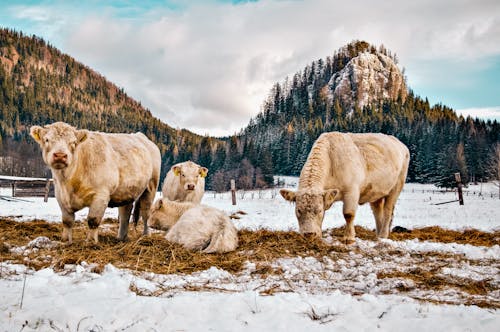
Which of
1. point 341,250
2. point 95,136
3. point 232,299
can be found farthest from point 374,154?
point 232,299

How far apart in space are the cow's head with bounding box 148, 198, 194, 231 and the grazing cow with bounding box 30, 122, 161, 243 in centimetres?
120

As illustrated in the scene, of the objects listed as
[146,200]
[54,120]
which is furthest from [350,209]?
[54,120]

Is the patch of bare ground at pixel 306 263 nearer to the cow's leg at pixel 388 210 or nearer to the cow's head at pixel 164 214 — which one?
the cow's head at pixel 164 214

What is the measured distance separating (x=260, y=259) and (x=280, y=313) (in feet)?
9.84

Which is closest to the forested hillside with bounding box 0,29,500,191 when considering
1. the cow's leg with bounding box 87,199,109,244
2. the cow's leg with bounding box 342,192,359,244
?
the cow's leg with bounding box 342,192,359,244

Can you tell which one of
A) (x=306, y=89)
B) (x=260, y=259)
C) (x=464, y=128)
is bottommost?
(x=260, y=259)

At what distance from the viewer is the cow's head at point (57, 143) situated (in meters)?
6.12

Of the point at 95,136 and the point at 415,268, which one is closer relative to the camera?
the point at 415,268

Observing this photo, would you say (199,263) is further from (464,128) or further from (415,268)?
(464,128)

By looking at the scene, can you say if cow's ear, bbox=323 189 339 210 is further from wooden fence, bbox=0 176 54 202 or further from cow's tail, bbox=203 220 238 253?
wooden fence, bbox=0 176 54 202

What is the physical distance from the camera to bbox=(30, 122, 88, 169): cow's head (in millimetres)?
6125

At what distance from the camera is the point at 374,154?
9297mm

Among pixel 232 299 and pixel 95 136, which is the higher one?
pixel 95 136

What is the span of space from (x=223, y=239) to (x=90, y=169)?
262 cm
